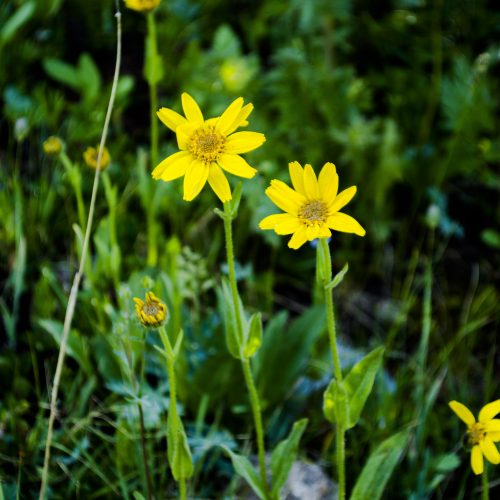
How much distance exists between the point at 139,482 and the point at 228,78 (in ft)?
4.56

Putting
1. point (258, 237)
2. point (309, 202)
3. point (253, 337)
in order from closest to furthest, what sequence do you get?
point (309, 202), point (253, 337), point (258, 237)

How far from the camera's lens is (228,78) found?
2277 mm

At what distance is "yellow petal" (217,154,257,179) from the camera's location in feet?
A: 3.71

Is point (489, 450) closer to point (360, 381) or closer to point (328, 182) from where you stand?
point (360, 381)

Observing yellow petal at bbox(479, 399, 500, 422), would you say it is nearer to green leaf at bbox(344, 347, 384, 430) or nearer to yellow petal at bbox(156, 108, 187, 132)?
green leaf at bbox(344, 347, 384, 430)

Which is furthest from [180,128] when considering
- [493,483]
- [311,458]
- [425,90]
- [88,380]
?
[425,90]

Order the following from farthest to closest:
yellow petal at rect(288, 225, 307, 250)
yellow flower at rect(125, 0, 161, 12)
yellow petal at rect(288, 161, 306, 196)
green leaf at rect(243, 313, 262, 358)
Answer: yellow flower at rect(125, 0, 161, 12) → green leaf at rect(243, 313, 262, 358) → yellow petal at rect(288, 161, 306, 196) → yellow petal at rect(288, 225, 307, 250)

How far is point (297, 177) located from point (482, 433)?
0.60 meters

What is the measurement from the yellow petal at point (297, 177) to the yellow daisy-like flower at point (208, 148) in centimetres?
8

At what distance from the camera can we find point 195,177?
119cm

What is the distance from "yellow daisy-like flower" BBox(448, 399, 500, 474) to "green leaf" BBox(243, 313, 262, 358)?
39 cm

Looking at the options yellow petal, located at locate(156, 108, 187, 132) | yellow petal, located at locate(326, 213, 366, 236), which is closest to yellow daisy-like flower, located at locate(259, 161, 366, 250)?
yellow petal, located at locate(326, 213, 366, 236)

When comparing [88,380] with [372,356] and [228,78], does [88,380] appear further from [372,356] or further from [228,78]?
[228,78]

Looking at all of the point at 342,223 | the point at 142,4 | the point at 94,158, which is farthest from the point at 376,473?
the point at 142,4
